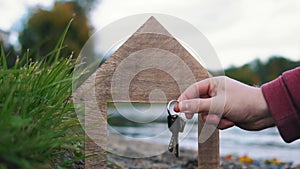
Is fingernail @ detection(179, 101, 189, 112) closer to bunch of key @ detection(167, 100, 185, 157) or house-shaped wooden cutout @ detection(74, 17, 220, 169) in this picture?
bunch of key @ detection(167, 100, 185, 157)

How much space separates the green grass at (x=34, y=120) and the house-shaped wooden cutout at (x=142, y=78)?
9 centimetres

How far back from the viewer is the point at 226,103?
5.71 ft

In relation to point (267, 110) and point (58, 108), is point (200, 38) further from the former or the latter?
point (58, 108)

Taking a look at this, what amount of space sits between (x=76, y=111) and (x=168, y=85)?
1.38ft

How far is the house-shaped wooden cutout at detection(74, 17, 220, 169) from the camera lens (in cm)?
186

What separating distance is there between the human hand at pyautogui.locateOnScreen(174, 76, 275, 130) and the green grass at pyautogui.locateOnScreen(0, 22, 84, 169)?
0.47 m

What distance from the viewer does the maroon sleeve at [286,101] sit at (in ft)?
5.48

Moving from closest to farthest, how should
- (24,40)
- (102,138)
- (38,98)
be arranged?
(38,98) < (102,138) < (24,40)

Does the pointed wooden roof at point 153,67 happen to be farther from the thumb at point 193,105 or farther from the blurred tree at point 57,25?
the blurred tree at point 57,25

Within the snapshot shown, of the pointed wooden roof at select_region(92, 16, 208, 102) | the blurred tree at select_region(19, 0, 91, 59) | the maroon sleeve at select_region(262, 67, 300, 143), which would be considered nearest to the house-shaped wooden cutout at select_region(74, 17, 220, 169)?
the pointed wooden roof at select_region(92, 16, 208, 102)

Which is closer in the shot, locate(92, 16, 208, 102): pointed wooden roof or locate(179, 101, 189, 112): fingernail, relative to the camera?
locate(179, 101, 189, 112): fingernail

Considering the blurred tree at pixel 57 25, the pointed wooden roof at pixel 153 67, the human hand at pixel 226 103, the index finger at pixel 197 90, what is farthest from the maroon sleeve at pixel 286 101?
the blurred tree at pixel 57 25

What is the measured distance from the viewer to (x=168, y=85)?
6.34ft

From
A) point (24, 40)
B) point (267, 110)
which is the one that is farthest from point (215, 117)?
point (24, 40)
